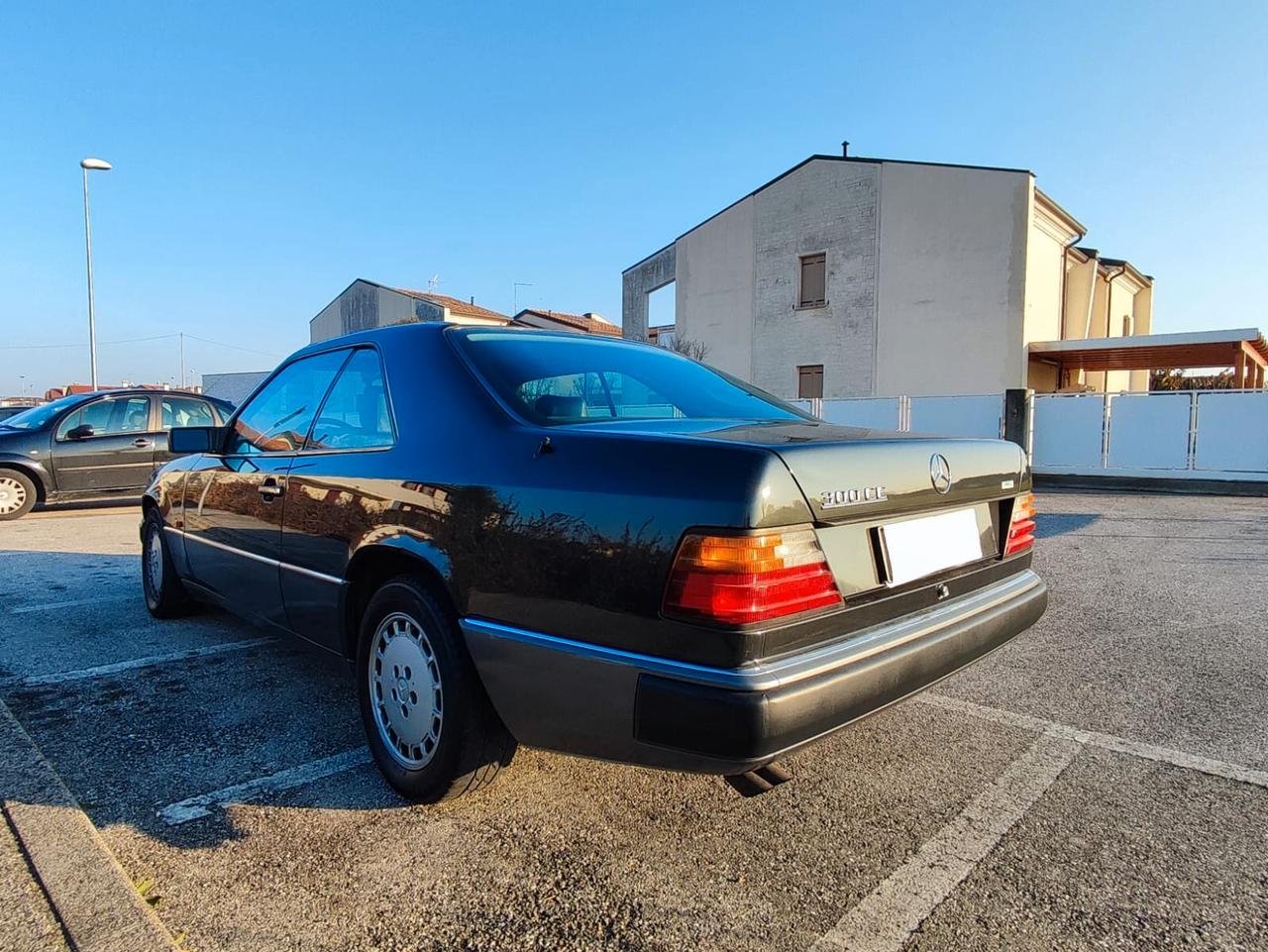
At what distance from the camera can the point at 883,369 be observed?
2170 cm

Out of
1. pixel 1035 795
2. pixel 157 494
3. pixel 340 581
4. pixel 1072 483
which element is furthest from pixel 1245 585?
pixel 1072 483

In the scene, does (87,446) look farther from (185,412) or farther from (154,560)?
(154,560)

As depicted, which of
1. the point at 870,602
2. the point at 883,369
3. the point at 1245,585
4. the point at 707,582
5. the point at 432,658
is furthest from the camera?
the point at 883,369

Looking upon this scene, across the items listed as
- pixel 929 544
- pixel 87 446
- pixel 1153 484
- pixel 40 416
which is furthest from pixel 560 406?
pixel 1153 484

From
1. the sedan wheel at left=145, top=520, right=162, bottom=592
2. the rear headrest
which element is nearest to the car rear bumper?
the rear headrest

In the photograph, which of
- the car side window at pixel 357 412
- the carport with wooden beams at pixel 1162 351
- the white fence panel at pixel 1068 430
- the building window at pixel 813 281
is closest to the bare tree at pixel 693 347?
the building window at pixel 813 281

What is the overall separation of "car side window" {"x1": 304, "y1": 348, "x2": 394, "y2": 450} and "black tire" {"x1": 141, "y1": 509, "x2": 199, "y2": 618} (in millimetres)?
2112

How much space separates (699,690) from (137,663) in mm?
3461

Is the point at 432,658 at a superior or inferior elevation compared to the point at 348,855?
superior

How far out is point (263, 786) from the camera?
255 cm

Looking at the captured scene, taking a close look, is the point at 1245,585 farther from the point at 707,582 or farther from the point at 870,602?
the point at 707,582

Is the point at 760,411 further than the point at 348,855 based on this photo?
Yes

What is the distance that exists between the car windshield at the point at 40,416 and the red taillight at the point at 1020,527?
11.7 metres

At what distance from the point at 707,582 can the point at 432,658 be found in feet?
3.43
